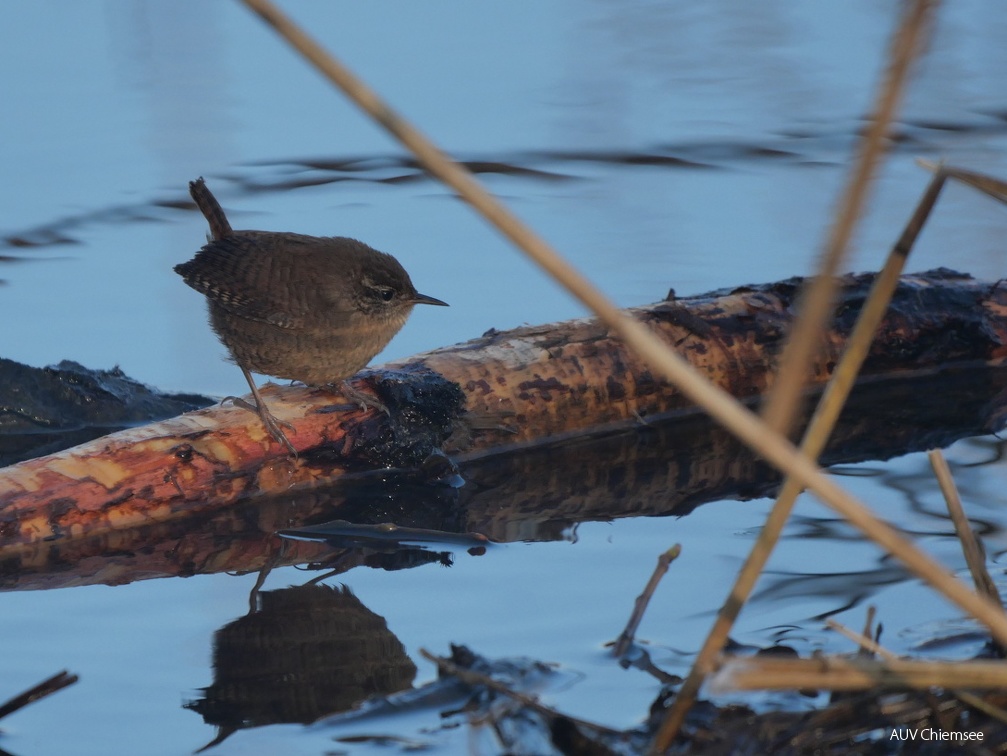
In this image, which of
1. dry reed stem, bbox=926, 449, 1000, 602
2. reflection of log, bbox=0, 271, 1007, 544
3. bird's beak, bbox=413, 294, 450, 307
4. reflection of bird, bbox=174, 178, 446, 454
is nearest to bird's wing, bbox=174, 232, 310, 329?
reflection of bird, bbox=174, 178, 446, 454

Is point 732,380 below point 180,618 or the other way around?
the other way around

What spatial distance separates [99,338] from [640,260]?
9.21 feet

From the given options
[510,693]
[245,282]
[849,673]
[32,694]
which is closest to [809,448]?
[849,673]

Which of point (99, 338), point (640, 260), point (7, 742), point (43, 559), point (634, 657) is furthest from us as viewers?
point (640, 260)

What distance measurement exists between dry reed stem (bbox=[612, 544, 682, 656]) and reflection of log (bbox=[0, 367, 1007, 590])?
45.1 inches

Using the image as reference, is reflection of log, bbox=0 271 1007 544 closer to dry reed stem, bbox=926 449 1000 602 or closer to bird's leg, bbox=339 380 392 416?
bird's leg, bbox=339 380 392 416

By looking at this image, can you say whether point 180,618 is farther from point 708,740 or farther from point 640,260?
point 640,260

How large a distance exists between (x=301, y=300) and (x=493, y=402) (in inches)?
37.0

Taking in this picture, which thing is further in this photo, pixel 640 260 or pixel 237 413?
pixel 640 260

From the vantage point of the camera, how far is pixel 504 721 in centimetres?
321

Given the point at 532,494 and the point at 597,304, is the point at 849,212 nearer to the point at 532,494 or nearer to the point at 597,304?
the point at 597,304

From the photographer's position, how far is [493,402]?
18.0ft

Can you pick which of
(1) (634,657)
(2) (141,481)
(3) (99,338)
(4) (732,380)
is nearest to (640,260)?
(4) (732,380)

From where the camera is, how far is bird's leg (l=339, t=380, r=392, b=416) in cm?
522
